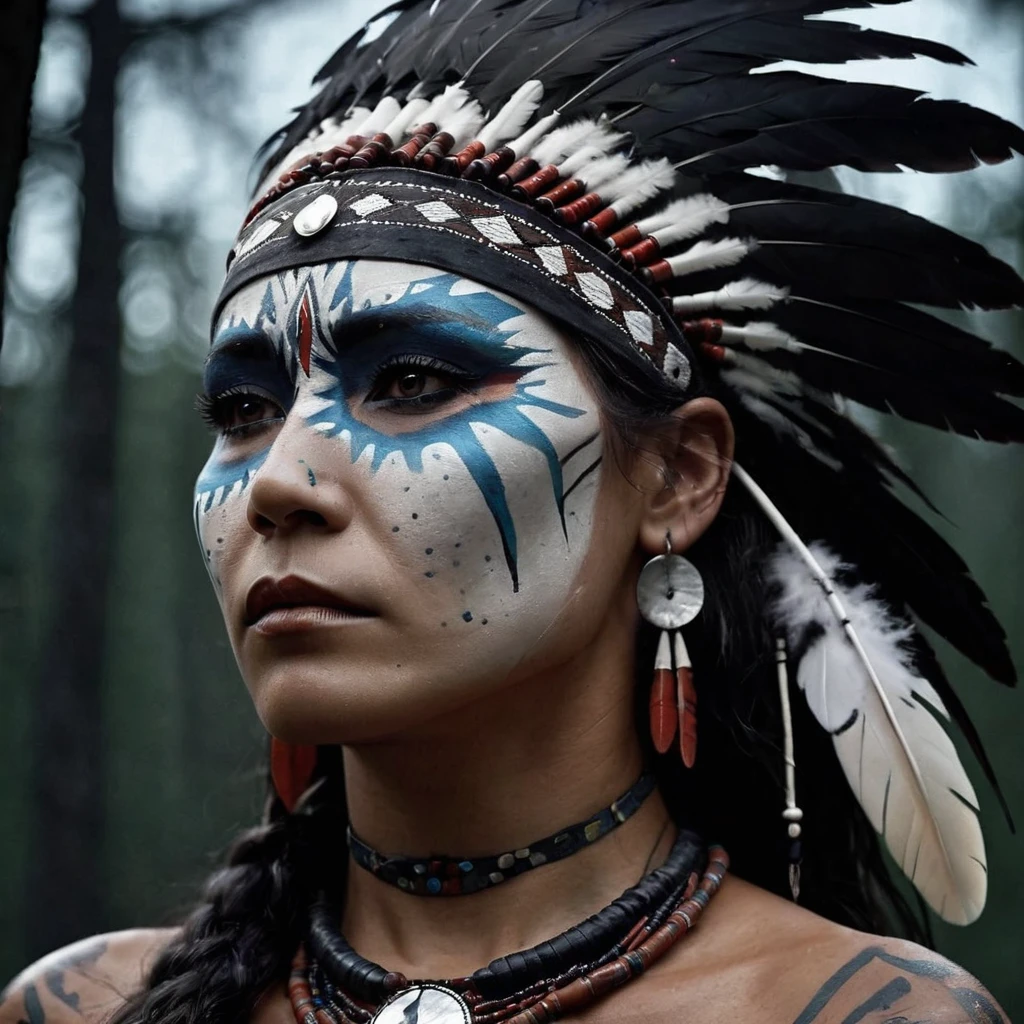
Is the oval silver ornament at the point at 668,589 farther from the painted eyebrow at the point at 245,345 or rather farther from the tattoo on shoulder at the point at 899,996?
the painted eyebrow at the point at 245,345

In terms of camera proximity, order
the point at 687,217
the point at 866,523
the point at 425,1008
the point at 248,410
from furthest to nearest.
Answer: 1. the point at 866,523
2. the point at 687,217
3. the point at 248,410
4. the point at 425,1008

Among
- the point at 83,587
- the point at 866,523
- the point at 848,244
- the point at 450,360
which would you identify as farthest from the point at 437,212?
the point at 83,587

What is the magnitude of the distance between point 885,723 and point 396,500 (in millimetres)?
1035

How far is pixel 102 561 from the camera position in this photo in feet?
17.1

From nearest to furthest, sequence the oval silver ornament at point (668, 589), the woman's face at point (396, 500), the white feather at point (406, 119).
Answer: the woman's face at point (396, 500)
the oval silver ornament at point (668, 589)
the white feather at point (406, 119)

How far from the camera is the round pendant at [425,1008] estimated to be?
2.17 meters

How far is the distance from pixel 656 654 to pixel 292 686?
71 cm

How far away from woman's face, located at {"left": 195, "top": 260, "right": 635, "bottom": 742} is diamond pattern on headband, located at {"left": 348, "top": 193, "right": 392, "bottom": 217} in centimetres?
13

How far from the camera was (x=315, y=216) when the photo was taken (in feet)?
7.83

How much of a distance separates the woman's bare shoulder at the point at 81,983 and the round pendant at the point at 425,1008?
28.0 inches

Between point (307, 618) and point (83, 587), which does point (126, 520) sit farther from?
point (307, 618)

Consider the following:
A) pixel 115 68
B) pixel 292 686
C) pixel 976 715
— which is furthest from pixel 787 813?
pixel 115 68

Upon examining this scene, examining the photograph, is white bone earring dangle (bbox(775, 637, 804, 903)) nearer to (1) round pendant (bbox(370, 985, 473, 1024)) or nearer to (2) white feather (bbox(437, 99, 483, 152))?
(1) round pendant (bbox(370, 985, 473, 1024))

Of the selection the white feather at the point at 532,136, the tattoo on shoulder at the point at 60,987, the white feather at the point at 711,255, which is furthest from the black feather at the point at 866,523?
the tattoo on shoulder at the point at 60,987
